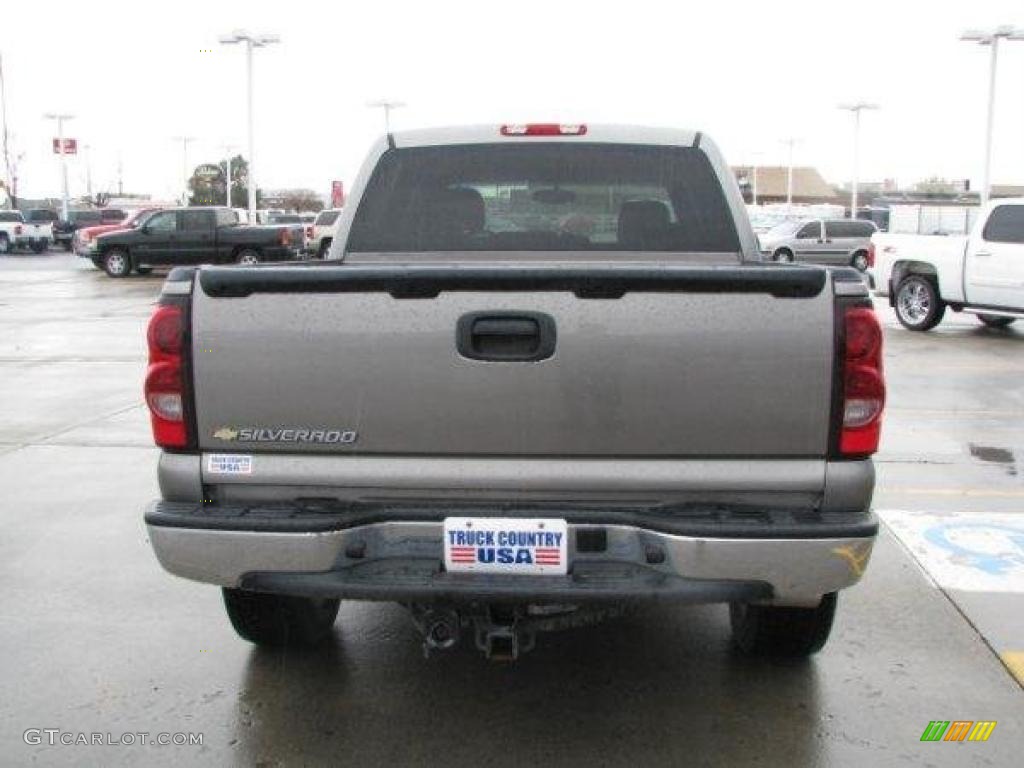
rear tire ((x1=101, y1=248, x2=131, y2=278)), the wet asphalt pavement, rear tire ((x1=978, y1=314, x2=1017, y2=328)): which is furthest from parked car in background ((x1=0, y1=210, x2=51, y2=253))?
the wet asphalt pavement

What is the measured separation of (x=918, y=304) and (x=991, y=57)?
24432 millimetres

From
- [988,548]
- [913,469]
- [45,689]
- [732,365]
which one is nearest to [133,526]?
[45,689]

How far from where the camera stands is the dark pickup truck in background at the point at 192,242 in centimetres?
2816

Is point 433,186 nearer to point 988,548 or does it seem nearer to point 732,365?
point 732,365

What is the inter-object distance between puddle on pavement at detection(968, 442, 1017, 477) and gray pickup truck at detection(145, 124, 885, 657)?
A: 5029 millimetres

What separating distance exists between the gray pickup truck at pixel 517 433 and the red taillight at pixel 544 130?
1.83 meters

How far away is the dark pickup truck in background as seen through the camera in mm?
28156

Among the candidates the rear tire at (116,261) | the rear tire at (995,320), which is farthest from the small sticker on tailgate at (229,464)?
the rear tire at (116,261)

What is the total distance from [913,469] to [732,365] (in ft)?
16.3

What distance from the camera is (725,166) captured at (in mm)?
5082

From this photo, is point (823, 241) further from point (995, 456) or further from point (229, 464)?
point (229, 464)

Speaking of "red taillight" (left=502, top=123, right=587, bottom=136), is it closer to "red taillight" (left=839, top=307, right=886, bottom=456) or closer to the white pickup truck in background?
"red taillight" (left=839, top=307, right=886, bottom=456)

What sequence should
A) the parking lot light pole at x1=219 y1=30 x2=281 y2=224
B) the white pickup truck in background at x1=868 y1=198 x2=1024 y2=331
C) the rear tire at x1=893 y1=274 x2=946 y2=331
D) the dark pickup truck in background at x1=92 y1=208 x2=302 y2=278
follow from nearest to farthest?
1. the white pickup truck in background at x1=868 y1=198 x2=1024 y2=331
2. the rear tire at x1=893 y1=274 x2=946 y2=331
3. the dark pickup truck in background at x1=92 y1=208 x2=302 y2=278
4. the parking lot light pole at x1=219 y1=30 x2=281 y2=224

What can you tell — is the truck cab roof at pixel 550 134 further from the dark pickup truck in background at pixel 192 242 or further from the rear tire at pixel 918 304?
the dark pickup truck in background at pixel 192 242
